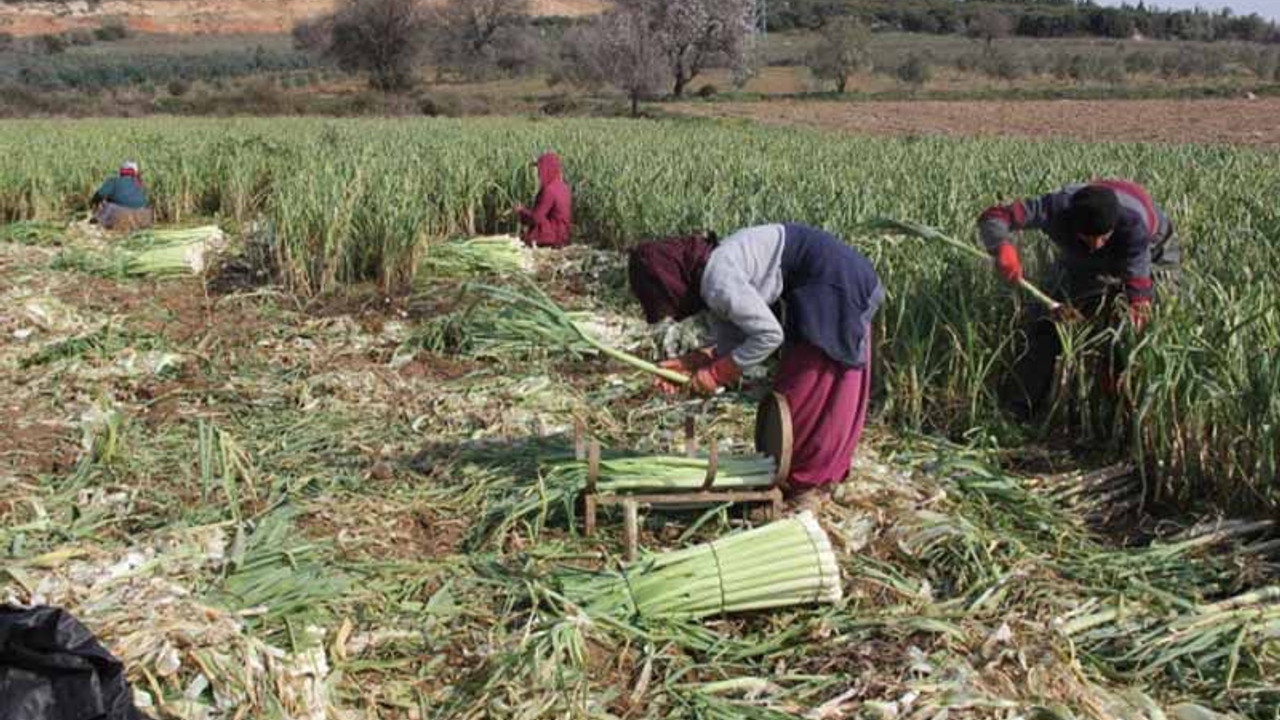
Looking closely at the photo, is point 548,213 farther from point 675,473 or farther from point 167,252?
point 675,473

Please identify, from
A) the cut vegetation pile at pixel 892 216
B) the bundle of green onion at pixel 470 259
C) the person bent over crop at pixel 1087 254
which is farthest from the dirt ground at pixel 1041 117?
the person bent over crop at pixel 1087 254

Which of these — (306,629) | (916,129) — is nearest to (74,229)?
(306,629)

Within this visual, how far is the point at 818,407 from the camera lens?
3.66 m

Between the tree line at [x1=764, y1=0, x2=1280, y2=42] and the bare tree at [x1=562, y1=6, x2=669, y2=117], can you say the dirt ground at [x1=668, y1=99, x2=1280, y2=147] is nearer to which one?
the bare tree at [x1=562, y1=6, x2=669, y2=117]

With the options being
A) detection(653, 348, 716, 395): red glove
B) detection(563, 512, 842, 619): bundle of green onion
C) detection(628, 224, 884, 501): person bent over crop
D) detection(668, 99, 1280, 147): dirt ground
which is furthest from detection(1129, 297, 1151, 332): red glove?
detection(668, 99, 1280, 147): dirt ground

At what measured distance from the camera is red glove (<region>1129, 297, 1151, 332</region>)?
4.22 metres

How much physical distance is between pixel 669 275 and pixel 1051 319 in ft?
6.57

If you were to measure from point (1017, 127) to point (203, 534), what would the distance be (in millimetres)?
24458

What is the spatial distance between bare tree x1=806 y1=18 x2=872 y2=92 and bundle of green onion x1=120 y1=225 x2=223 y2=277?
1426 inches

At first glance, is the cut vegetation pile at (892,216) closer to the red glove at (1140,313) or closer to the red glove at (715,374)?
the red glove at (1140,313)

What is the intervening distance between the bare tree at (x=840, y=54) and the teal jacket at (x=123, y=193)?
35.3 meters

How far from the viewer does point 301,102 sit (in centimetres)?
3072

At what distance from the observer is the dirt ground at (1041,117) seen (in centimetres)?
2172

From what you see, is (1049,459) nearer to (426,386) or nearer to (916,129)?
(426,386)
